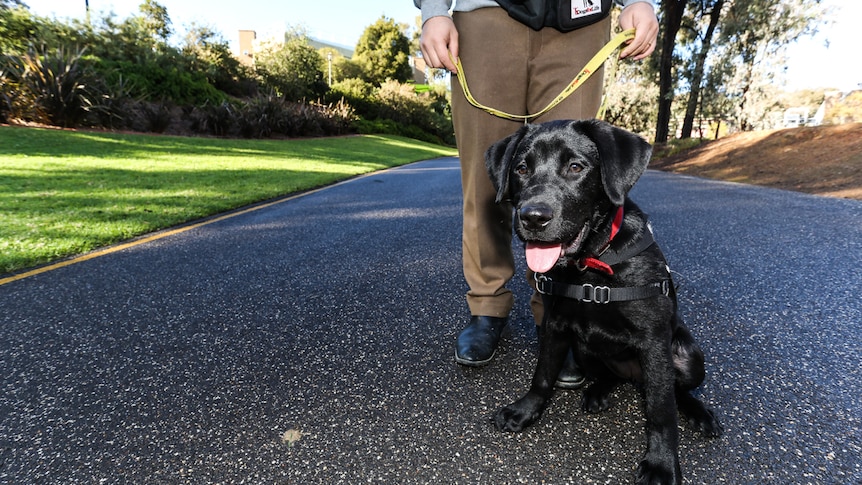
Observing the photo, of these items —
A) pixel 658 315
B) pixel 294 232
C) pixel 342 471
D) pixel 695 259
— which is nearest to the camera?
pixel 342 471

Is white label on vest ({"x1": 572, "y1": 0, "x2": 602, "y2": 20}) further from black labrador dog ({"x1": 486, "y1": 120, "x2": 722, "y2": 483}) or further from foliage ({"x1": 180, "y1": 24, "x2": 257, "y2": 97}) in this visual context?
foliage ({"x1": 180, "y1": 24, "x2": 257, "y2": 97})

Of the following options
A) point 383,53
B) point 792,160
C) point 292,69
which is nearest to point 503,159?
point 792,160

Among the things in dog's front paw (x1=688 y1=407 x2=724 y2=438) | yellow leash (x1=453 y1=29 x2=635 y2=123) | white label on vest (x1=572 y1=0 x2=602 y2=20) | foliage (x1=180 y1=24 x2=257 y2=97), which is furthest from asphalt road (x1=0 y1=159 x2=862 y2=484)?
foliage (x1=180 y1=24 x2=257 y2=97)

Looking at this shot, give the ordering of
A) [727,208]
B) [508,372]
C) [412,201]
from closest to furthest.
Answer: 1. [508,372]
2. [727,208]
3. [412,201]

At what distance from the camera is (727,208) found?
21.2 feet

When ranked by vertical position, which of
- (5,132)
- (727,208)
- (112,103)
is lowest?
(727,208)

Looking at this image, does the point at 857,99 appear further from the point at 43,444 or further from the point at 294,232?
the point at 43,444

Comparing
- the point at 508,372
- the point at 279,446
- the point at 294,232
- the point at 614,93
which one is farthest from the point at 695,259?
the point at 614,93

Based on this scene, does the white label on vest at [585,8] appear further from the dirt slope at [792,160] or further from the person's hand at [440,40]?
the dirt slope at [792,160]

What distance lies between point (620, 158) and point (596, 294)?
0.54 m

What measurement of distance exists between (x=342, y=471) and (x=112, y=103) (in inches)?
682

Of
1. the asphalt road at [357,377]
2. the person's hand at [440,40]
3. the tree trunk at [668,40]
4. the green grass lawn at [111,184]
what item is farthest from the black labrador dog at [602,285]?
the tree trunk at [668,40]

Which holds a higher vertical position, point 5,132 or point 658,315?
point 5,132

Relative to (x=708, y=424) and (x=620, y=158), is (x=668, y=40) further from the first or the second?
(x=708, y=424)
